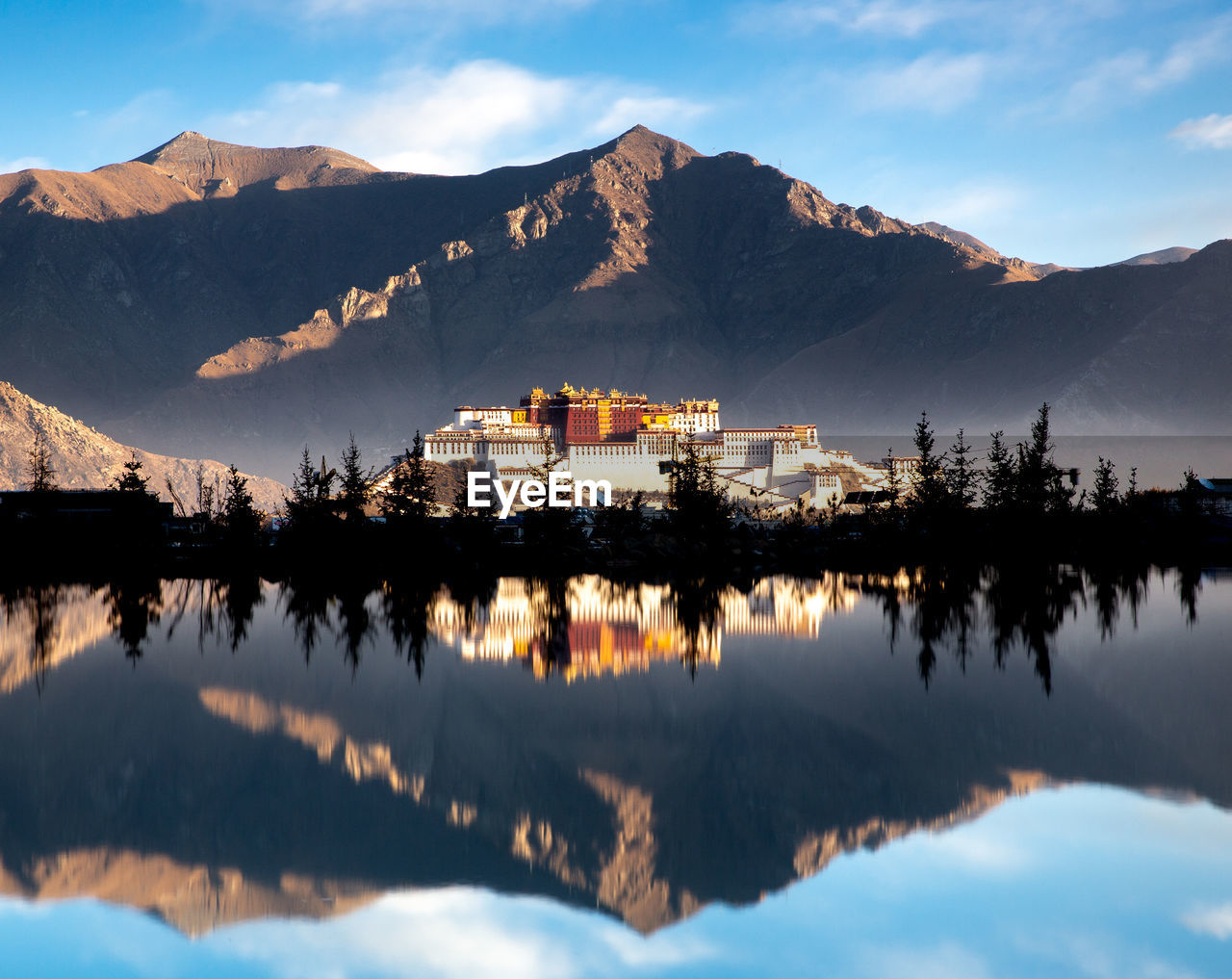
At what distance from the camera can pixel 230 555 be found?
6944cm

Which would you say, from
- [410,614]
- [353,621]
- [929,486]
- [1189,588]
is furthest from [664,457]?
[353,621]

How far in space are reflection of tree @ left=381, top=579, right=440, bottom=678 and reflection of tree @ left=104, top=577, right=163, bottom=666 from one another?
21.1 feet

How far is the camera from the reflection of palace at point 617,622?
32.6m

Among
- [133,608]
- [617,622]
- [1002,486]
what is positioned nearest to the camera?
[617,622]

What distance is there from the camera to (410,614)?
138ft

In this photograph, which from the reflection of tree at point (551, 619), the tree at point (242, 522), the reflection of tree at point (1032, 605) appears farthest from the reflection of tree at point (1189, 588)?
the tree at point (242, 522)

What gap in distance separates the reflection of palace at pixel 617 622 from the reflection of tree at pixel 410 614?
1.81 ft

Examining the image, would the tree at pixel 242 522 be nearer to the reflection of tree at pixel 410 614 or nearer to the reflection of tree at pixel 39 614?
the reflection of tree at pixel 39 614

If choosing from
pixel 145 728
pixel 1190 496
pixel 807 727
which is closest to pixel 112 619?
pixel 145 728

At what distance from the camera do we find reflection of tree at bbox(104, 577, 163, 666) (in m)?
35.2

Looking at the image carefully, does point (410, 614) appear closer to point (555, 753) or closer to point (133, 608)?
point (133, 608)

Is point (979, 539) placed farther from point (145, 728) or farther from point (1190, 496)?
point (145, 728)

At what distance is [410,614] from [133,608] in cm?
950

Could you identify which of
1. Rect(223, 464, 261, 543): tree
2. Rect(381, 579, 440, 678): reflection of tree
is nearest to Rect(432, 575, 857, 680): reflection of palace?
Rect(381, 579, 440, 678): reflection of tree
